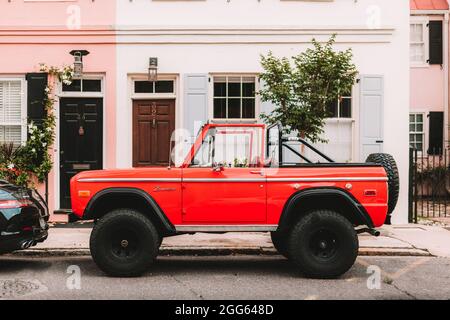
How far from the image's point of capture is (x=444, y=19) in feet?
66.4

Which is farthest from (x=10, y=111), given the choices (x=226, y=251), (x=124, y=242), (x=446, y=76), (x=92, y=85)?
(x=446, y=76)

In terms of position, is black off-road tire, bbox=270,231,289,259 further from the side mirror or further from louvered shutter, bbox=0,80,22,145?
louvered shutter, bbox=0,80,22,145

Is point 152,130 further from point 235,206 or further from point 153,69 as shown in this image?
point 235,206

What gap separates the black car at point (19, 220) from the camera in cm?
792

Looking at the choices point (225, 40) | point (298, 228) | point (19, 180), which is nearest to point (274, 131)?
point (298, 228)

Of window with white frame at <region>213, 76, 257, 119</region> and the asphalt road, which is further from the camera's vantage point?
window with white frame at <region>213, 76, 257, 119</region>

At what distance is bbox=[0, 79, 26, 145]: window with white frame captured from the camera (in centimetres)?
1305

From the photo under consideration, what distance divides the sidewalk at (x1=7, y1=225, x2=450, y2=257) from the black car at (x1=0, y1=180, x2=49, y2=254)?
142 cm

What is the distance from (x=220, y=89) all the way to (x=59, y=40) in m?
3.62

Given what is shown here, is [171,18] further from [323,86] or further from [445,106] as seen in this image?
[445,106]

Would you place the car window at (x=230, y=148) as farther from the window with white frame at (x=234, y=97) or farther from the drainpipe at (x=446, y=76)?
the drainpipe at (x=446, y=76)

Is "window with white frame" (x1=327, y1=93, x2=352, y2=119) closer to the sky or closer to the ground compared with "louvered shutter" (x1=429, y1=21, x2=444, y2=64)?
closer to the ground

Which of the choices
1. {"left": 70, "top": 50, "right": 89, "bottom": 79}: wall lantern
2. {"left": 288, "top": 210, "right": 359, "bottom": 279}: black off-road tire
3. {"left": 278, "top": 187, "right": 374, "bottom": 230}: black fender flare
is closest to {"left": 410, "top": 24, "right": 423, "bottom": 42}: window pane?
{"left": 70, "top": 50, "right": 89, "bottom": 79}: wall lantern

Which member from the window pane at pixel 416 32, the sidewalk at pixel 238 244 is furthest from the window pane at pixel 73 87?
the window pane at pixel 416 32
